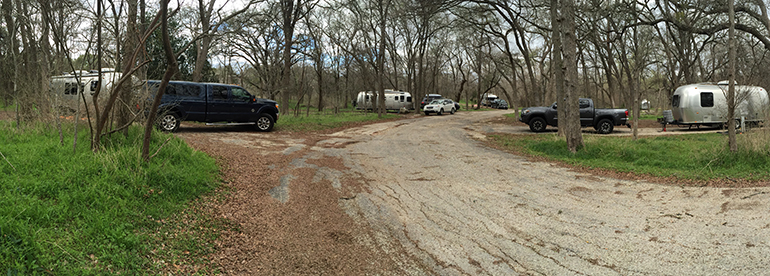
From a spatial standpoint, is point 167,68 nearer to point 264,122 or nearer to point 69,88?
point 69,88

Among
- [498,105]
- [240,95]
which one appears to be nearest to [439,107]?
[240,95]

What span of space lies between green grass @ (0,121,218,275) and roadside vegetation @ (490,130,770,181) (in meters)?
8.84

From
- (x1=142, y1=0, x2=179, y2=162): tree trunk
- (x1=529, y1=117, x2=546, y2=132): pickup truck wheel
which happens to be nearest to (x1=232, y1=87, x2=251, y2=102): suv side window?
(x1=142, y1=0, x2=179, y2=162): tree trunk

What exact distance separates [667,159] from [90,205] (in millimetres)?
11638

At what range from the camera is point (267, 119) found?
1642 cm

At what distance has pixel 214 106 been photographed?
14875 millimetres

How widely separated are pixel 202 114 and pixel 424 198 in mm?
10687

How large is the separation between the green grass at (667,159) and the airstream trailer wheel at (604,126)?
262 inches

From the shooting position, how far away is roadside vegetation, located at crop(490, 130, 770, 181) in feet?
28.3

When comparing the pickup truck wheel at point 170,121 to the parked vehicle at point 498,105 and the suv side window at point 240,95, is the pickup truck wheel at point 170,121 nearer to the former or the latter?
the suv side window at point 240,95

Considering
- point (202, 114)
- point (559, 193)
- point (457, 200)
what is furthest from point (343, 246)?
point (202, 114)

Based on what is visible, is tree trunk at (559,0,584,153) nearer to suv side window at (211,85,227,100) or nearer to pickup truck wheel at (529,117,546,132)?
pickup truck wheel at (529,117,546,132)

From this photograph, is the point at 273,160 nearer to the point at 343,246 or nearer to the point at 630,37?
the point at 343,246

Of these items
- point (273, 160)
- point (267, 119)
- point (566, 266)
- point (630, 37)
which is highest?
point (630, 37)
